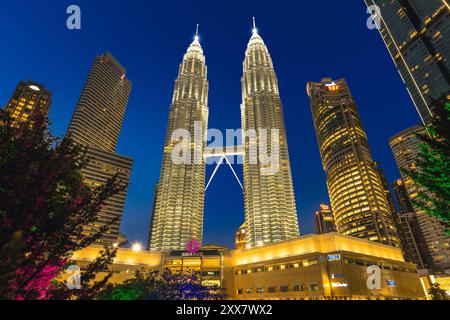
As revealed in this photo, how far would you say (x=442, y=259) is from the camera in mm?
197625

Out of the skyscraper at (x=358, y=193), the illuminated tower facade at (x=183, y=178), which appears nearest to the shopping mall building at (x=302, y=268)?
the illuminated tower facade at (x=183, y=178)

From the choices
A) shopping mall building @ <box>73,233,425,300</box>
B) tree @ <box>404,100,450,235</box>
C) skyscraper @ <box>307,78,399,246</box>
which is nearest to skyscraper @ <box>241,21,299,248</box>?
shopping mall building @ <box>73,233,425,300</box>

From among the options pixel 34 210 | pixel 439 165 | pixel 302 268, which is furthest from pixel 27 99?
pixel 439 165

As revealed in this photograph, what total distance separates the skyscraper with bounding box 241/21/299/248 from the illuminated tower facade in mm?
30883

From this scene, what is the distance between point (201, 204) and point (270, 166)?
5086 cm

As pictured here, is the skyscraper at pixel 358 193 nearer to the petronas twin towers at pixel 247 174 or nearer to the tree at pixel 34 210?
the petronas twin towers at pixel 247 174

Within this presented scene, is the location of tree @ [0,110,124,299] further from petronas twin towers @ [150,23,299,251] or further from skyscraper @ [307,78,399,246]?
skyscraper @ [307,78,399,246]

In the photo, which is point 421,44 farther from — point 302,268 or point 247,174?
point 302,268

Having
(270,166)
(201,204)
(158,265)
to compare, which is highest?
(270,166)

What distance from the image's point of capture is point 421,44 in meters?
110

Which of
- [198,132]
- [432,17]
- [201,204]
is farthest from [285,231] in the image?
[432,17]

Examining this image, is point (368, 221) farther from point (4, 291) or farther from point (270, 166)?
point (4, 291)

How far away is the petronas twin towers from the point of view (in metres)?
140
